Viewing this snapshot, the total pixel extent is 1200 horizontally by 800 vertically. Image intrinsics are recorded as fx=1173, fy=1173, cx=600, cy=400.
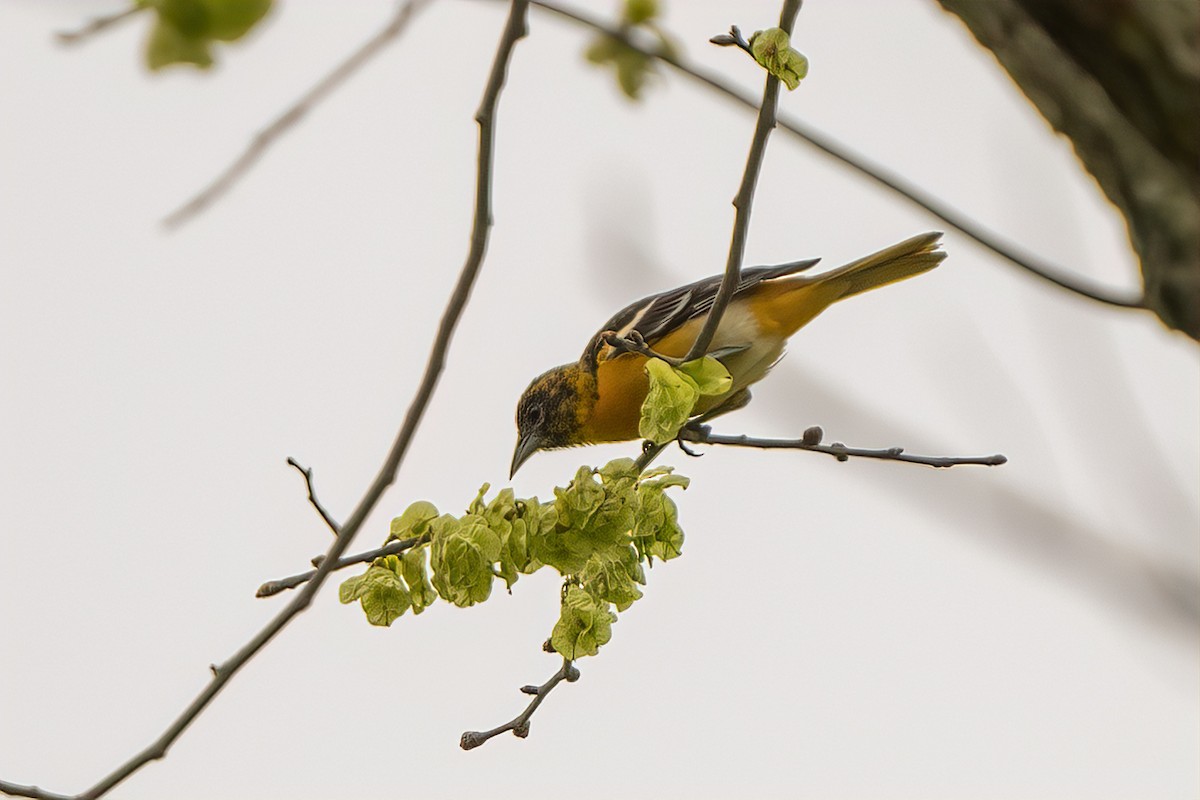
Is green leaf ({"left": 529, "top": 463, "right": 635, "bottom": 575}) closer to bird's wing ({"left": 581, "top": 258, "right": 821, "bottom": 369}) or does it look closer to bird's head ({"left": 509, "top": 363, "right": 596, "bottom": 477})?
bird's wing ({"left": 581, "top": 258, "right": 821, "bottom": 369})

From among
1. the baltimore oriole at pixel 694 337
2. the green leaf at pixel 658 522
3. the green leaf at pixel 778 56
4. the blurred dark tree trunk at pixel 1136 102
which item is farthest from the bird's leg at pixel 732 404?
the blurred dark tree trunk at pixel 1136 102

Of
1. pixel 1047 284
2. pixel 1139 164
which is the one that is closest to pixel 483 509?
pixel 1047 284

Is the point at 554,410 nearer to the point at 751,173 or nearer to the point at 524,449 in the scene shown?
the point at 524,449

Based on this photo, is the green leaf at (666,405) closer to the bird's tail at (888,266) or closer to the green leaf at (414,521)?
the green leaf at (414,521)

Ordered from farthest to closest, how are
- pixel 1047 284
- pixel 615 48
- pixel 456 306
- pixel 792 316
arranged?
pixel 792 316 < pixel 615 48 < pixel 456 306 < pixel 1047 284

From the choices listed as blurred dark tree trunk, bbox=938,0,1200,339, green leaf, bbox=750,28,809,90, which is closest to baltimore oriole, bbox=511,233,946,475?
green leaf, bbox=750,28,809,90

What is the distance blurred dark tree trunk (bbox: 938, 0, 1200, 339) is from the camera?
164 centimetres

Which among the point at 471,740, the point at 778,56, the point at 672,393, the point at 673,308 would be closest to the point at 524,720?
the point at 471,740

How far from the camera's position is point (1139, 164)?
1.76 meters

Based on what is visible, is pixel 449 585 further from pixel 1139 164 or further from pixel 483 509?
pixel 1139 164

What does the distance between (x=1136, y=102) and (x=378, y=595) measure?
1942 millimetres

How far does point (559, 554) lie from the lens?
291 centimetres

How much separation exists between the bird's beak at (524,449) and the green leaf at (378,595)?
9.61 feet

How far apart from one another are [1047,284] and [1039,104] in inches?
14.2
